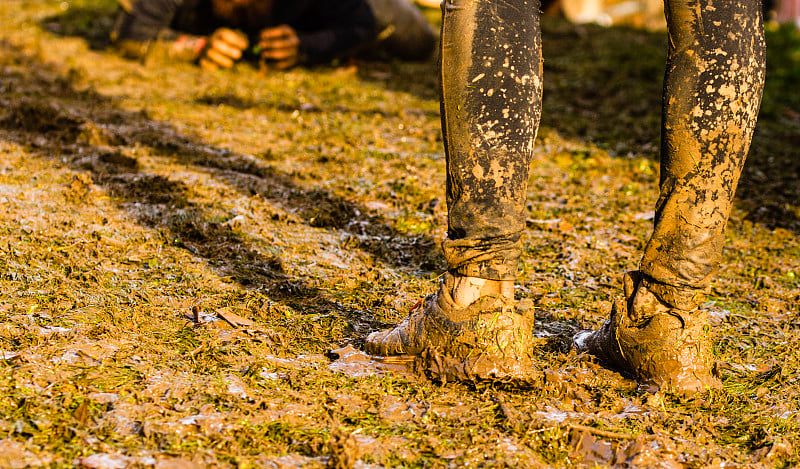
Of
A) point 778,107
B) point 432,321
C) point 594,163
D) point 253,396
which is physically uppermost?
point 778,107

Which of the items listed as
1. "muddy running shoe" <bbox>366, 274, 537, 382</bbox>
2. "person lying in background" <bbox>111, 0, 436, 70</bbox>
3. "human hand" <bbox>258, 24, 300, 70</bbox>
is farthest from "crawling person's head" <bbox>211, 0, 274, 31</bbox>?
"muddy running shoe" <bbox>366, 274, 537, 382</bbox>

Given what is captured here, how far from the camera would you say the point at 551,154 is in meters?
4.39

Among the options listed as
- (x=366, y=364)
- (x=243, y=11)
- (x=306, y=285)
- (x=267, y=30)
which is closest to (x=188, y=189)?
(x=306, y=285)

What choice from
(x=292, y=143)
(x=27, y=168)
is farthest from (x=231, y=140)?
(x=27, y=168)

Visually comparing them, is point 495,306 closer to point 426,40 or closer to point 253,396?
point 253,396

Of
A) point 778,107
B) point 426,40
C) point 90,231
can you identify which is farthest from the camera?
point 426,40

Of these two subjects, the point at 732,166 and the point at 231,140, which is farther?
the point at 231,140

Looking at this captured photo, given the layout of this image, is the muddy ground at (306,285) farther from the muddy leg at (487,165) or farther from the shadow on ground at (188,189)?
the muddy leg at (487,165)

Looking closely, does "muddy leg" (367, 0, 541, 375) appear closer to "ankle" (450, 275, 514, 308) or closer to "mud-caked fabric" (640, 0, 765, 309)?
"ankle" (450, 275, 514, 308)

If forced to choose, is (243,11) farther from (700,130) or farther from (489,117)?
(700,130)

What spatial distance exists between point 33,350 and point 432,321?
1.04m

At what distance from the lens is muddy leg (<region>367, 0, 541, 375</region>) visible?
1691 mm

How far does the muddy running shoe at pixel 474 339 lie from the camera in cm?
181

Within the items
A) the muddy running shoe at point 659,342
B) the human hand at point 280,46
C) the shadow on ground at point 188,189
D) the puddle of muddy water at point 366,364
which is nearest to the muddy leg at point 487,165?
the puddle of muddy water at point 366,364
